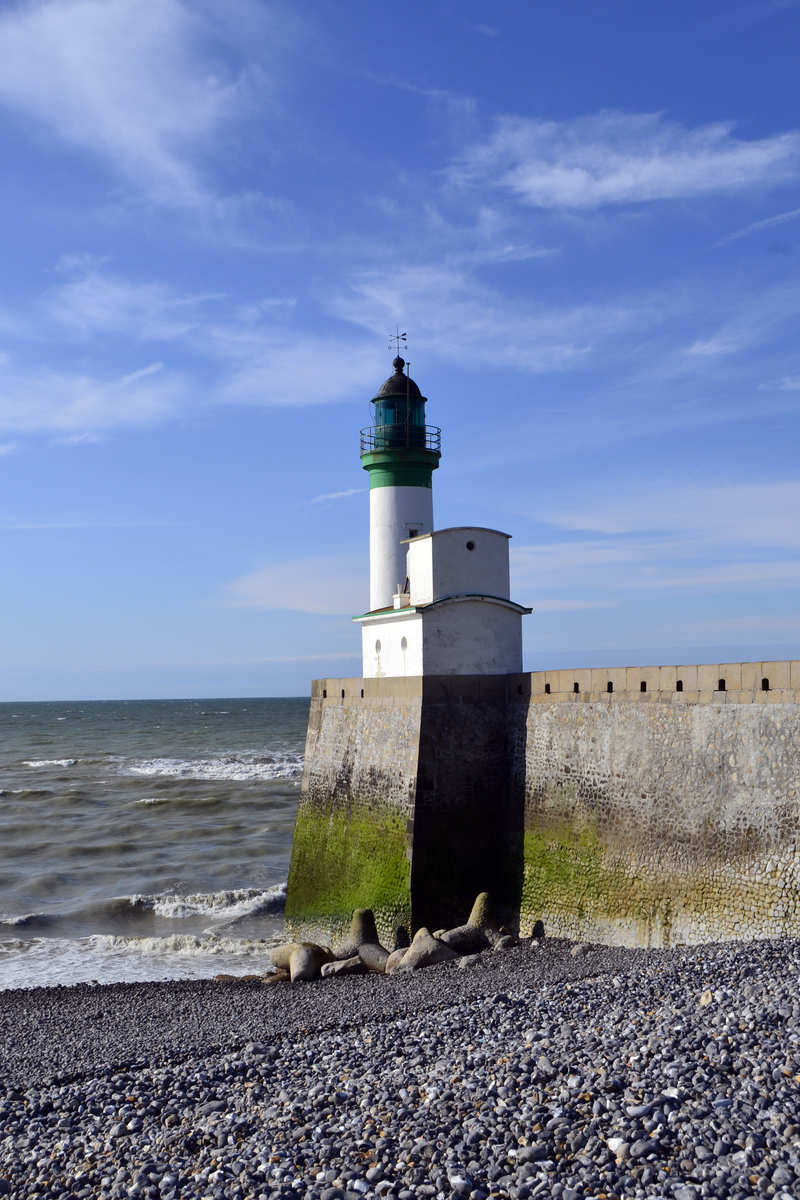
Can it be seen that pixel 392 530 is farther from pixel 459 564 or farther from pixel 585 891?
pixel 585 891

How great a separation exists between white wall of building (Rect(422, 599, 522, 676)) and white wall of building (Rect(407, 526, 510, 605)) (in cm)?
29

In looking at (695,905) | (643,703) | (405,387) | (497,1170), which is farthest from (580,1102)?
(405,387)

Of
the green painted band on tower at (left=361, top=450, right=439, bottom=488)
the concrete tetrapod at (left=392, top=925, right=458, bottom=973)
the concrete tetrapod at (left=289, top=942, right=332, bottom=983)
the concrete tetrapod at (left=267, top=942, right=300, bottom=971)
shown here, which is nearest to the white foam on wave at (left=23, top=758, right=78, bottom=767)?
the green painted band on tower at (left=361, top=450, right=439, bottom=488)

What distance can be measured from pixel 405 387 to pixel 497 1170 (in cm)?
1420

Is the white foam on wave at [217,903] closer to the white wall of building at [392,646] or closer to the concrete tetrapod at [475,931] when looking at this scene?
the white wall of building at [392,646]

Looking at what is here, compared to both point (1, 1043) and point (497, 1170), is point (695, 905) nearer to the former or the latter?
point (497, 1170)

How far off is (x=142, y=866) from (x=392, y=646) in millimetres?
10176

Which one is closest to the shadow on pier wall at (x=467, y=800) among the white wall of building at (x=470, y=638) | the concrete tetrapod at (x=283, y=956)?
the white wall of building at (x=470, y=638)

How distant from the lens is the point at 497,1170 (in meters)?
5.08

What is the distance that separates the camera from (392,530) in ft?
55.3

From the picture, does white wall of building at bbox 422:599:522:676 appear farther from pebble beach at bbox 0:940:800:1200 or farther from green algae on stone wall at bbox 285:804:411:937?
pebble beach at bbox 0:940:800:1200

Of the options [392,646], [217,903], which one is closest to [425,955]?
[392,646]

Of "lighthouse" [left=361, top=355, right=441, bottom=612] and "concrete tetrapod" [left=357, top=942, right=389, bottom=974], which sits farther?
"lighthouse" [left=361, top=355, right=441, bottom=612]

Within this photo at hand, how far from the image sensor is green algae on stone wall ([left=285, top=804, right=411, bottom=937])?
43.3 ft
